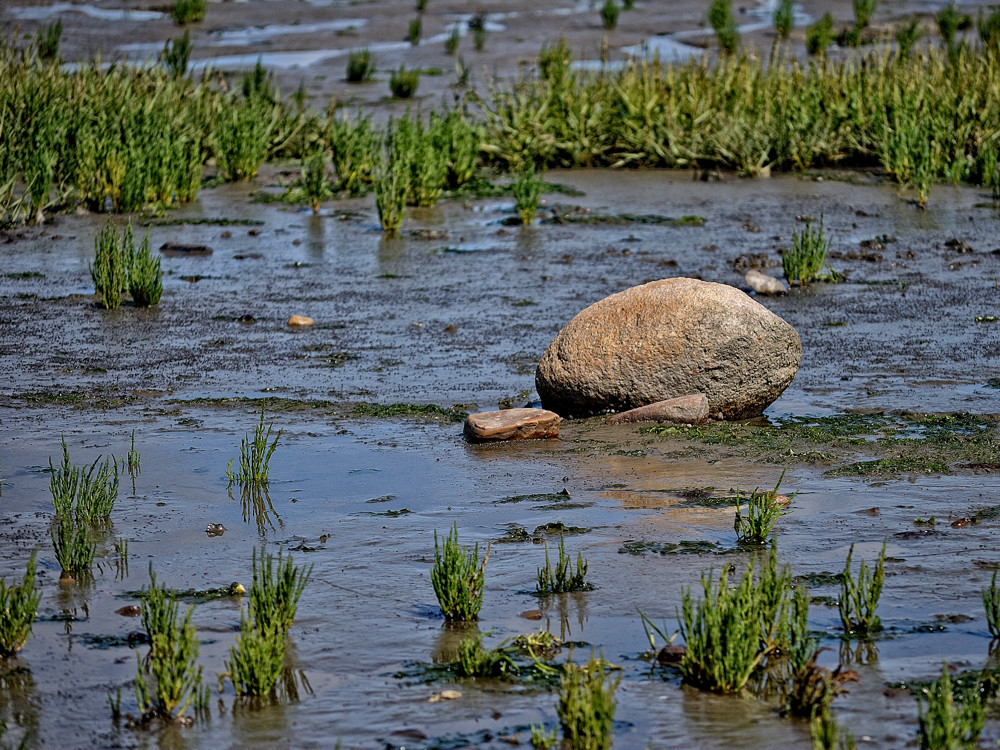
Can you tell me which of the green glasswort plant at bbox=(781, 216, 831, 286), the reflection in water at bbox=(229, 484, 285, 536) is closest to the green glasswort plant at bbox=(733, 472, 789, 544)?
the reflection in water at bbox=(229, 484, 285, 536)

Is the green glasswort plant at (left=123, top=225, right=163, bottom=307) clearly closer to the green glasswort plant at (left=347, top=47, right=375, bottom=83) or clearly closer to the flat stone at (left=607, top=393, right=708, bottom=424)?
the flat stone at (left=607, top=393, right=708, bottom=424)

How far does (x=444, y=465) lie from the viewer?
6418 mm

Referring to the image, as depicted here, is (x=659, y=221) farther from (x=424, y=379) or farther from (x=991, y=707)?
(x=991, y=707)

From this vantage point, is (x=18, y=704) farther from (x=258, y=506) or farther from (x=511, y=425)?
(x=511, y=425)

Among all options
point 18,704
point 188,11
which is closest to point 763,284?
point 18,704

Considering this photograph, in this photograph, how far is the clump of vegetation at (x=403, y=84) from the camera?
19359 millimetres

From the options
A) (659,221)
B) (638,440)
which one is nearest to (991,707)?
(638,440)

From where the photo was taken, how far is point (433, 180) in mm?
13766

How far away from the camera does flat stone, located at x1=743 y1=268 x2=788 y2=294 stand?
1022 centimetres

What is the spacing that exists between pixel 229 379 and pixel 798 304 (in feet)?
14.1

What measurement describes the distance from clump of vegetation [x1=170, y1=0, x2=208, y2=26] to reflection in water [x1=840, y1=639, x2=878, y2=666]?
983 inches

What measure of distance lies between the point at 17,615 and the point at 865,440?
13.5ft

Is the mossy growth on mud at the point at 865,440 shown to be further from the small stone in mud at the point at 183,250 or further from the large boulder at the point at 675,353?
the small stone in mud at the point at 183,250

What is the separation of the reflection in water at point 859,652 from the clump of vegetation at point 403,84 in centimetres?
1607
